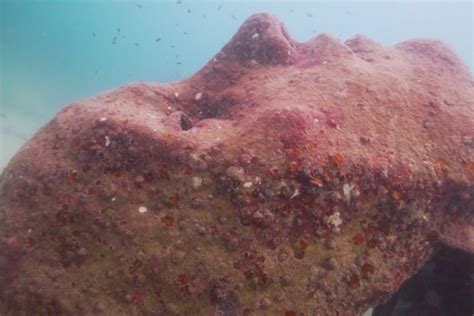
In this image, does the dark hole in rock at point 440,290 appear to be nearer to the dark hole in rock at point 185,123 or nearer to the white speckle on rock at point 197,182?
the white speckle on rock at point 197,182

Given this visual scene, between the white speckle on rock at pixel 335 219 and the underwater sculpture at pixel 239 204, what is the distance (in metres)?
0.01

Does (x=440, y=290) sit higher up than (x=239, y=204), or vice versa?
(x=239, y=204)

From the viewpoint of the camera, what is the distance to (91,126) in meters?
5.54

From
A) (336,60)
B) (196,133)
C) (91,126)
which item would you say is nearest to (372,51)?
(336,60)

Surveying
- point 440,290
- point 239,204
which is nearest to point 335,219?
point 239,204

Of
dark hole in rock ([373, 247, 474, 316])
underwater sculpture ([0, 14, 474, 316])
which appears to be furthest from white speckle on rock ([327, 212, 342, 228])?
dark hole in rock ([373, 247, 474, 316])

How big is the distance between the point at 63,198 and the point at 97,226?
2.12 feet

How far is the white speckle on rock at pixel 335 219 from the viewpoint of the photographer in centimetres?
510

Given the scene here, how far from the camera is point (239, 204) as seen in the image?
195 inches

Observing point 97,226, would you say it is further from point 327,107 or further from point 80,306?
point 327,107

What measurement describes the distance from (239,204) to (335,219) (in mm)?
1307

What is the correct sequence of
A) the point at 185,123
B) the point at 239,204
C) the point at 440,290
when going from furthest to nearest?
the point at 440,290 < the point at 185,123 < the point at 239,204

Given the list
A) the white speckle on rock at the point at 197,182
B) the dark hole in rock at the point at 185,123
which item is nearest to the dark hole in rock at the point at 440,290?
the white speckle on rock at the point at 197,182

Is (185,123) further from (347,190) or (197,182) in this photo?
(347,190)
